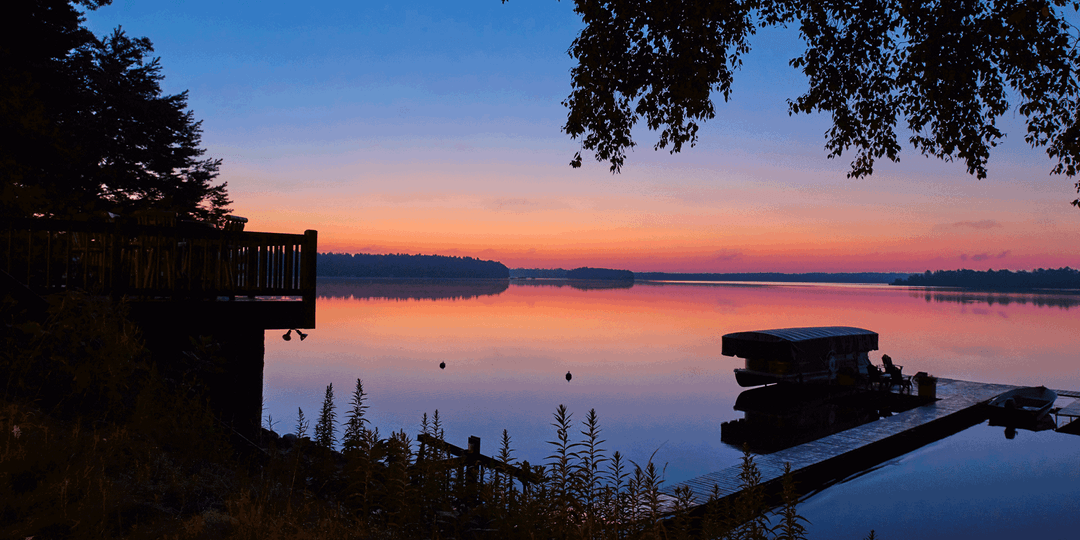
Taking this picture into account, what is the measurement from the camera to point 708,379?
2044 inches

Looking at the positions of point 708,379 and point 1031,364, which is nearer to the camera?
point 708,379

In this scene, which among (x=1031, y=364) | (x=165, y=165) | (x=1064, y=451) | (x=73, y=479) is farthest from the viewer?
(x=1031, y=364)

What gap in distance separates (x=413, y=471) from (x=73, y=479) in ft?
8.47

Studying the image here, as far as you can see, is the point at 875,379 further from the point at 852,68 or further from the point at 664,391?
the point at 852,68

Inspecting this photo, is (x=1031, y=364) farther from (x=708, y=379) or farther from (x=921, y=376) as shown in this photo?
(x=921, y=376)

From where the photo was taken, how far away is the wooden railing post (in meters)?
10.2

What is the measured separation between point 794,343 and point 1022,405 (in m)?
9.07

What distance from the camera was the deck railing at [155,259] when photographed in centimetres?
833

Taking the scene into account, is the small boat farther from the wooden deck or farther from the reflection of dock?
the wooden deck

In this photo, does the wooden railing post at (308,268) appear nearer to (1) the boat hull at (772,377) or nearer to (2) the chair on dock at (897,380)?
(1) the boat hull at (772,377)

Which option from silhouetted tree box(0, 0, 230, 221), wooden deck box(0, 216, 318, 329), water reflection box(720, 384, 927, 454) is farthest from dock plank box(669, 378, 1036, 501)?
silhouetted tree box(0, 0, 230, 221)

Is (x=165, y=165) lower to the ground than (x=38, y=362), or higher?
higher

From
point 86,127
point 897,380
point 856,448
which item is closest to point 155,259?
point 856,448

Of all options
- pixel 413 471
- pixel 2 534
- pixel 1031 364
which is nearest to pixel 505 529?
pixel 413 471
